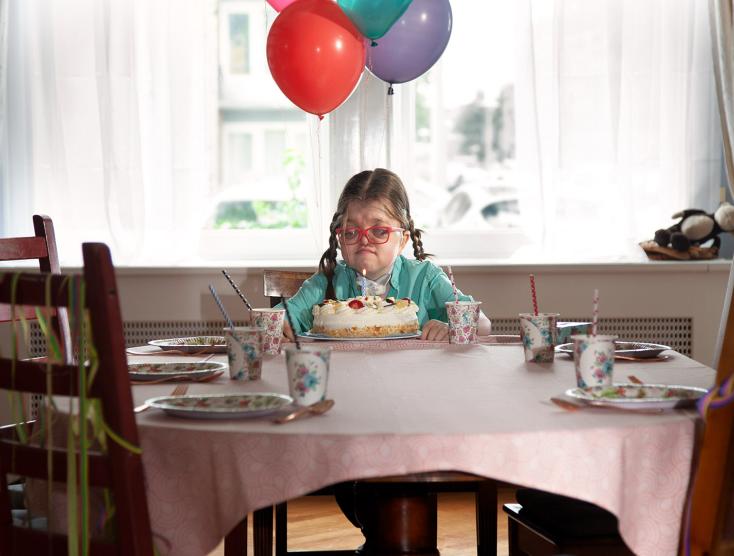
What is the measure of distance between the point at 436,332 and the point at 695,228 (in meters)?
1.51

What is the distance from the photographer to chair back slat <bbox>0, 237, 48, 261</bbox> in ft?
7.10

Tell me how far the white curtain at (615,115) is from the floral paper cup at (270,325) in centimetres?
167

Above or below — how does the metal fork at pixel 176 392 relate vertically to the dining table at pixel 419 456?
above

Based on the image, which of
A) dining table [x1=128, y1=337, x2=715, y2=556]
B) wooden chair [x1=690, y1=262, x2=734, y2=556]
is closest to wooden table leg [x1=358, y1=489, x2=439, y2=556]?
dining table [x1=128, y1=337, x2=715, y2=556]

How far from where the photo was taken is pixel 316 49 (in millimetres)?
2377

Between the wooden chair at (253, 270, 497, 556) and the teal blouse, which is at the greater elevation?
the teal blouse

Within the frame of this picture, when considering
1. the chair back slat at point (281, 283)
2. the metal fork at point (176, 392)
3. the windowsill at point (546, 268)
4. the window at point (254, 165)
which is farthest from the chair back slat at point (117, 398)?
the window at point (254, 165)

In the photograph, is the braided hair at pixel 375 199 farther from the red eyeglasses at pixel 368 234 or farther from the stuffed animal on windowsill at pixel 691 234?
the stuffed animal on windowsill at pixel 691 234

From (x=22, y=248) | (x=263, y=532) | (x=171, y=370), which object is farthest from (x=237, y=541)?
(x=22, y=248)

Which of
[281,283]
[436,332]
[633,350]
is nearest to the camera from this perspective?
[633,350]

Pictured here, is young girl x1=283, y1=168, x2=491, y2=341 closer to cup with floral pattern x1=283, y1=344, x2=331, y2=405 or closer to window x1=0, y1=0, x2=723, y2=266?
window x1=0, y1=0, x2=723, y2=266

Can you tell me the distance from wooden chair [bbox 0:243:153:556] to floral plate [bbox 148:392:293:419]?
0.32 ft

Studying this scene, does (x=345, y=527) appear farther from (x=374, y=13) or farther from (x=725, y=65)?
(x=725, y=65)

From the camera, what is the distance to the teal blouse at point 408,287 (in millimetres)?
2539
